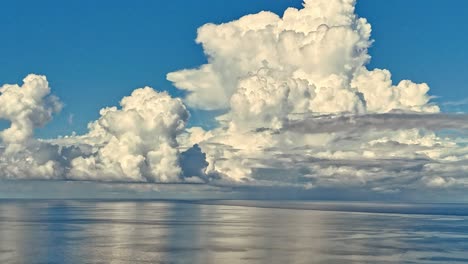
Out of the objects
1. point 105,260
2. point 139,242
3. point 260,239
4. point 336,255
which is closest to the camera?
point 105,260

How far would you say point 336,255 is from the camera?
110 m

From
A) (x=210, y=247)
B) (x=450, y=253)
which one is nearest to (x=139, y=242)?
(x=210, y=247)

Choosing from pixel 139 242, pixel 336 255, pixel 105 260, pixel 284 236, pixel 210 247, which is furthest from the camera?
pixel 284 236

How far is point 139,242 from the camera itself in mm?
132750

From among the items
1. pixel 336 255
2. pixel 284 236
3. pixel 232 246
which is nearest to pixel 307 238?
pixel 284 236

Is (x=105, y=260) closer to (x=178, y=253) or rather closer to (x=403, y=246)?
(x=178, y=253)

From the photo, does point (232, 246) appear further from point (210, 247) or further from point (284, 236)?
point (284, 236)

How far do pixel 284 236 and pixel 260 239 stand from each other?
11.2 meters

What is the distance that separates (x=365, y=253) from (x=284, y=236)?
41.4m

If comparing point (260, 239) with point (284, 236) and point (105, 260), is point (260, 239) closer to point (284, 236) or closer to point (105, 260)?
point (284, 236)

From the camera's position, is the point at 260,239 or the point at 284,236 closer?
the point at 260,239

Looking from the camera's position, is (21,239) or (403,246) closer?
(403,246)

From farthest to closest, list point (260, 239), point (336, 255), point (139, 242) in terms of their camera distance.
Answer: point (260, 239), point (139, 242), point (336, 255)

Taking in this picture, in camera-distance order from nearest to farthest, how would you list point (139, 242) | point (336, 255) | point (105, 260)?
point (105, 260), point (336, 255), point (139, 242)
